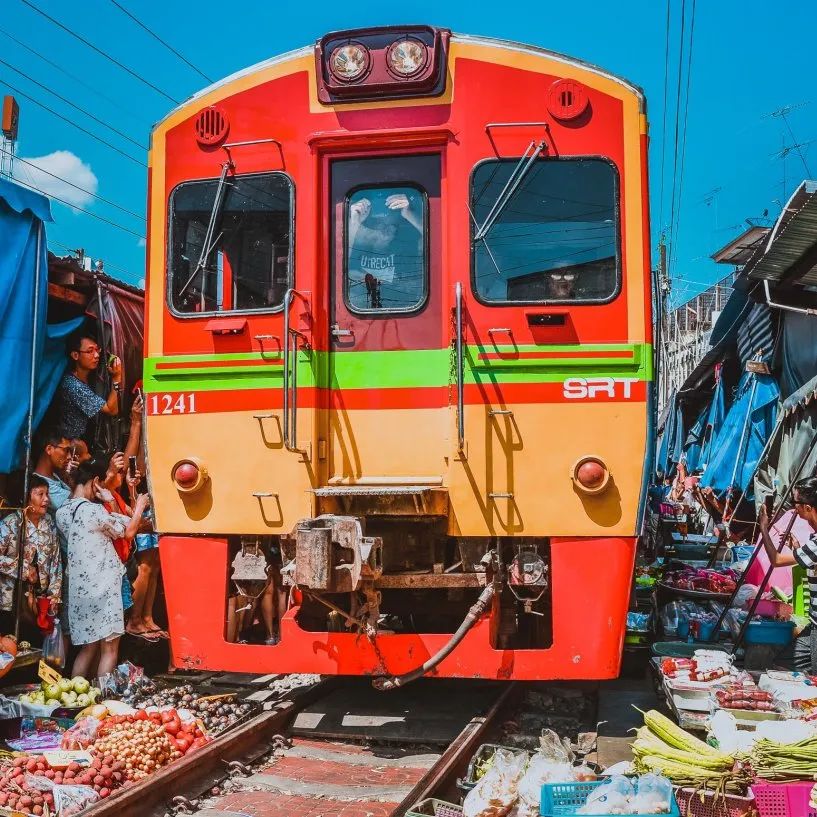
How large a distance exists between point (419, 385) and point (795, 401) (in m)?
4.48

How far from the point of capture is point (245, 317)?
5.68 metres

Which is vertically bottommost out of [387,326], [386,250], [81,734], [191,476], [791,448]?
[81,734]

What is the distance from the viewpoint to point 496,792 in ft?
13.1

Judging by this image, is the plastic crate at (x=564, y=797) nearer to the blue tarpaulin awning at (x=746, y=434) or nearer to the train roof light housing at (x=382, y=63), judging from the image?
the train roof light housing at (x=382, y=63)

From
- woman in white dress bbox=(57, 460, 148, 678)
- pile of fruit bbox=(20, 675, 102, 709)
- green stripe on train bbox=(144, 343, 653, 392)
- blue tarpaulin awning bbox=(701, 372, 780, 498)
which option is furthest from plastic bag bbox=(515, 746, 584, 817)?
blue tarpaulin awning bbox=(701, 372, 780, 498)

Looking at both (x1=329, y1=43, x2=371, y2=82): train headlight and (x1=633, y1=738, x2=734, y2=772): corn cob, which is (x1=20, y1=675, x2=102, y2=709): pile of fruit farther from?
(x1=329, y1=43, x2=371, y2=82): train headlight

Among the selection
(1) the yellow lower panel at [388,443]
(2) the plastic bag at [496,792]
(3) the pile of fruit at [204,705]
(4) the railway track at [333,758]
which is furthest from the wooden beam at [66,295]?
(2) the plastic bag at [496,792]

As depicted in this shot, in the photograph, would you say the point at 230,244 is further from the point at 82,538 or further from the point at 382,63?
the point at 82,538

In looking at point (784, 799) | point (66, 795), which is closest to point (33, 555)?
point (66, 795)

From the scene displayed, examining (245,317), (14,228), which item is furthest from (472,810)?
(14,228)

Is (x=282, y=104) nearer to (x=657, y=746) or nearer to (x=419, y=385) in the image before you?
(x=419, y=385)

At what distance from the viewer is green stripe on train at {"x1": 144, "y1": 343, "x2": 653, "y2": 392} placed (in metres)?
5.28

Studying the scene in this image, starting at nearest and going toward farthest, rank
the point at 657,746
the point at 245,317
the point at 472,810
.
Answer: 1. the point at 472,810
2. the point at 657,746
3. the point at 245,317

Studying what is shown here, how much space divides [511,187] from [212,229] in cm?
187
